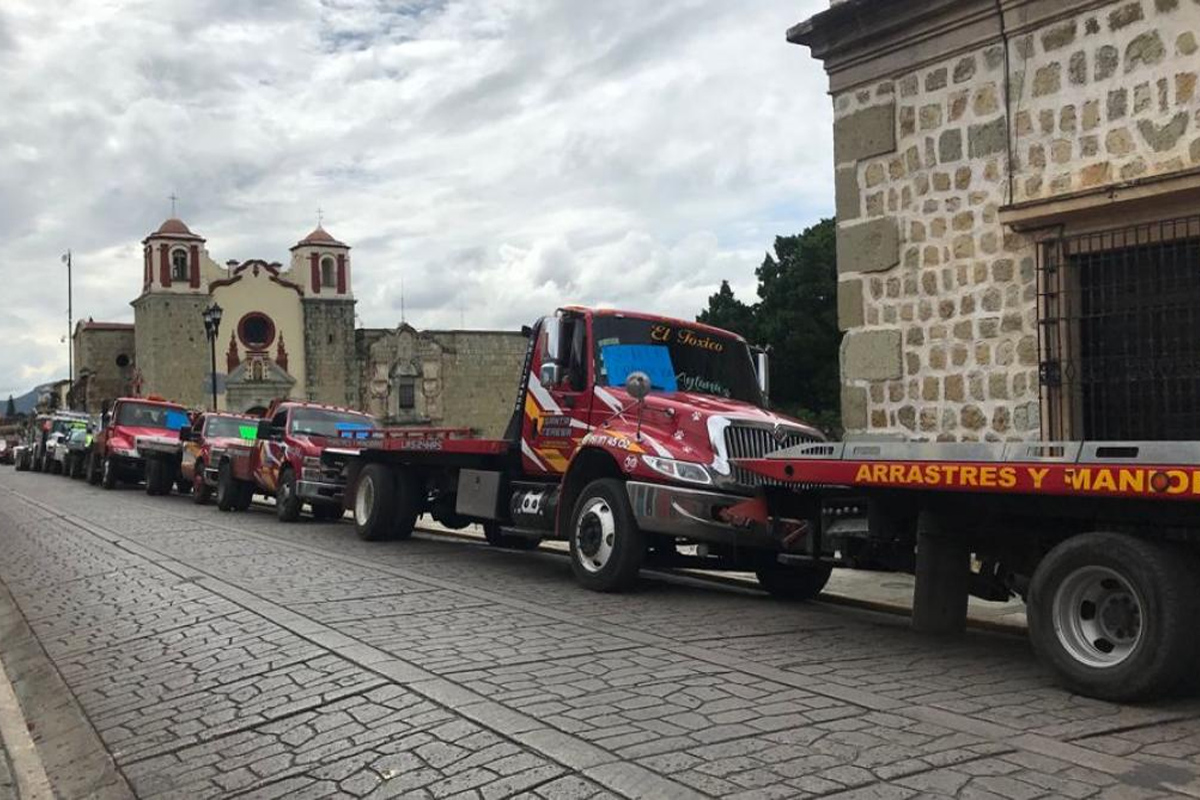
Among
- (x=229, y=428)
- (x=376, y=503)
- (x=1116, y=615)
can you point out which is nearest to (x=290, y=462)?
(x=376, y=503)

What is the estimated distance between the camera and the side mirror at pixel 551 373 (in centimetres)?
1036

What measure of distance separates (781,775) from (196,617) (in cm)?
555

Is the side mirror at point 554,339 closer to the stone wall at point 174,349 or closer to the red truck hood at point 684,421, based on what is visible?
the red truck hood at point 684,421

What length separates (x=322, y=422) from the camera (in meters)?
18.8

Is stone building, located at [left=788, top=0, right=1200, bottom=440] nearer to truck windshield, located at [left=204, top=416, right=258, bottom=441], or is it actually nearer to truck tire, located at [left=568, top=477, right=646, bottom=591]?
truck tire, located at [left=568, top=477, right=646, bottom=591]

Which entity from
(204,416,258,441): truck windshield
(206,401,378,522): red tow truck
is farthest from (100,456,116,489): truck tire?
(206,401,378,522): red tow truck

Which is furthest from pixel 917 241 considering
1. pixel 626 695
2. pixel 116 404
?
pixel 116 404

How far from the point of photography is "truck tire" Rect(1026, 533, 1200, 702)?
5.37m

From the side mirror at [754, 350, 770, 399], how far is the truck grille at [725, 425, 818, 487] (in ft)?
5.20

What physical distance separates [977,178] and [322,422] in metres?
12.0

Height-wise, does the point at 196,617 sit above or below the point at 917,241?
below

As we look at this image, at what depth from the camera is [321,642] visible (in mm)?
7195

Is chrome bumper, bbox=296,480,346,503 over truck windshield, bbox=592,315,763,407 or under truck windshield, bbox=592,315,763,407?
under

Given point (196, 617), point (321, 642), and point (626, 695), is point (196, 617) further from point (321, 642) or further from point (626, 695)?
point (626, 695)
